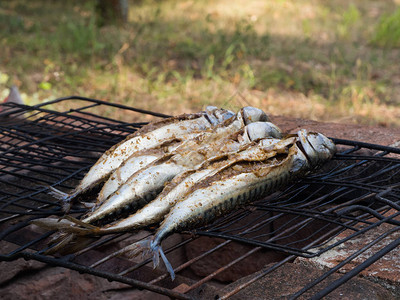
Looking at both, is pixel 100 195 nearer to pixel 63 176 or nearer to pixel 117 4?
pixel 63 176

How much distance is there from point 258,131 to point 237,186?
1.87 ft

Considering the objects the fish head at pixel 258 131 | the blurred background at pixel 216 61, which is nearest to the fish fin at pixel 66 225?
the fish head at pixel 258 131

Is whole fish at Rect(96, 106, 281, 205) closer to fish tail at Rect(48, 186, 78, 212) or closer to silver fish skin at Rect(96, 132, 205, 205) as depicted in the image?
silver fish skin at Rect(96, 132, 205, 205)

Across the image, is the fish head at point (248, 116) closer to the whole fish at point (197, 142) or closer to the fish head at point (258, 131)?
the whole fish at point (197, 142)

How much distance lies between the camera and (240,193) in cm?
212

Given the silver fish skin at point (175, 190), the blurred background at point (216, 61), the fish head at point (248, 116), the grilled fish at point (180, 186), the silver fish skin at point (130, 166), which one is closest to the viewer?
the silver fish skin at point (175, 190)

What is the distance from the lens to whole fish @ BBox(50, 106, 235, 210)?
94.7 inches

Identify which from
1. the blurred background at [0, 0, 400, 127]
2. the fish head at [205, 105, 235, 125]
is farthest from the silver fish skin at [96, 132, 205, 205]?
the blurred background at [0, 0, 400, 127]

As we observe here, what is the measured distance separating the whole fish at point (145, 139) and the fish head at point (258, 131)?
0.83 feet

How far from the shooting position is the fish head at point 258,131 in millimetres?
2580

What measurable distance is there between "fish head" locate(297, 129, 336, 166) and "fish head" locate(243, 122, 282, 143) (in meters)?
0.24

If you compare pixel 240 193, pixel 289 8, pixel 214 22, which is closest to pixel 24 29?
pixel 214 22

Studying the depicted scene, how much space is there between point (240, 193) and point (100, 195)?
2.34 feet

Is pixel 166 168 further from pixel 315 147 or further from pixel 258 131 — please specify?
pixel 315 147
